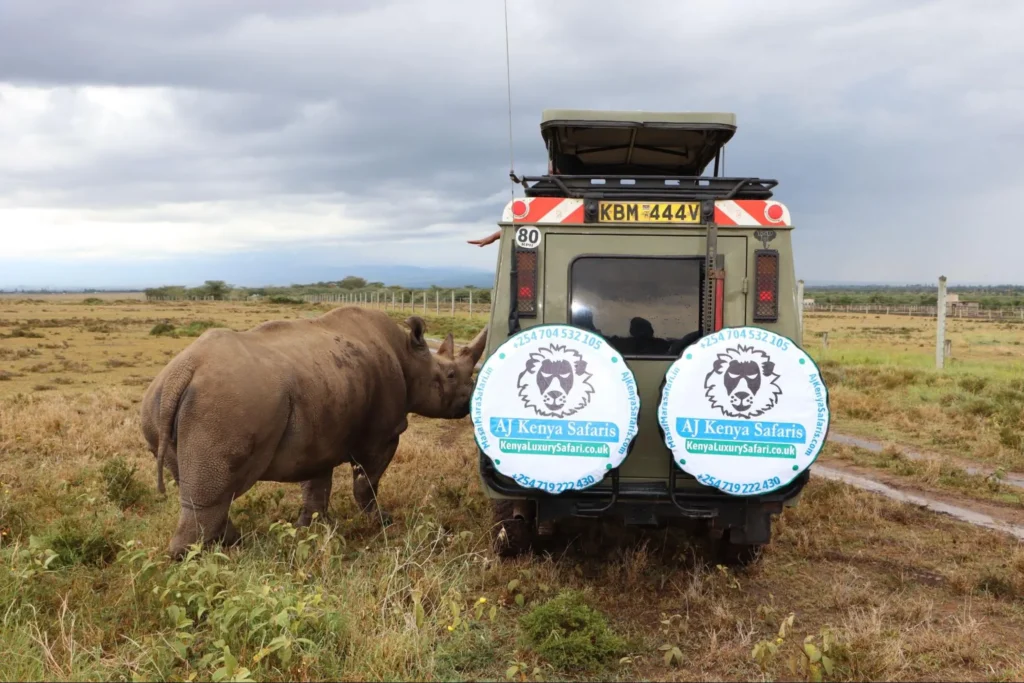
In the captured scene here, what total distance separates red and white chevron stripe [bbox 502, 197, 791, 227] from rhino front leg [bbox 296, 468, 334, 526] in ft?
9.40

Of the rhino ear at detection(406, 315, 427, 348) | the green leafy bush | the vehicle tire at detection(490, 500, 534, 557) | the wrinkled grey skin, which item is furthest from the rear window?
the rhino ear at detection(406, 315, 427, 348)

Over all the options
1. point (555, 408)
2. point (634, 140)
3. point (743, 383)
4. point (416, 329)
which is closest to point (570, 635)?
point (555, 408)

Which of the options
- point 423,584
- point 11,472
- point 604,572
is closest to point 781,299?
point 604,572

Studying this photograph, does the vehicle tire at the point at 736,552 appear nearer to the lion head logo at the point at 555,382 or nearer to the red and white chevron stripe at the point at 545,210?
the lion head logo at the point at 555,382

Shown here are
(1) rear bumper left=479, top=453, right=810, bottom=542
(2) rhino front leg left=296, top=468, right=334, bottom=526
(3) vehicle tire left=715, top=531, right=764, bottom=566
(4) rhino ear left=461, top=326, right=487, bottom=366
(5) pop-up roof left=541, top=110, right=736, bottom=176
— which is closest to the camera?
(1) rear bumper left=479, top=453, right=810, bottom=542

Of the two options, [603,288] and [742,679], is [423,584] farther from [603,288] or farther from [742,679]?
[603,288]

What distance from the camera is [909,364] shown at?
63.2 ft

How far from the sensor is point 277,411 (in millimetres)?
5152

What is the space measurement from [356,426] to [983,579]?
15.7 feet

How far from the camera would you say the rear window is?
17.2 feet

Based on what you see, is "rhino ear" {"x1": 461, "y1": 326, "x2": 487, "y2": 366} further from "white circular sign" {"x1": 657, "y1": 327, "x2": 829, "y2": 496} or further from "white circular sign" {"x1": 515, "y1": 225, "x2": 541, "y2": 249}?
"white circular sign" {"x1": 657, "y1": 327, "x2": 829, "y2": 496}

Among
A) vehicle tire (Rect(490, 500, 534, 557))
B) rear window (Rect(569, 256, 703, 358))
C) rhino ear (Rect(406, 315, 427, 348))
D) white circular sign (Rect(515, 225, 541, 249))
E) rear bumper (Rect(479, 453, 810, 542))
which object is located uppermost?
white circular sign (Rect(515, 225, 541, 249))

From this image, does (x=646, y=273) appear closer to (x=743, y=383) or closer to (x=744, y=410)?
(x=743, y=383)

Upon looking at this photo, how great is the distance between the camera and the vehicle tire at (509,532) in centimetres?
557
